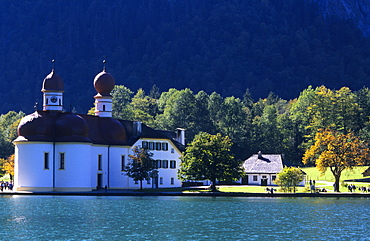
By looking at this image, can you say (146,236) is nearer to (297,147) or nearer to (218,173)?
(218,173)

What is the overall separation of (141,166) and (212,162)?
10308mm

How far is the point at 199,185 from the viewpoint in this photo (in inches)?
4503

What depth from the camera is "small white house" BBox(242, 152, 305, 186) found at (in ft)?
362

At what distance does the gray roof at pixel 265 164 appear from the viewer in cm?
11044

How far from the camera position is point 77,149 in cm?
9956

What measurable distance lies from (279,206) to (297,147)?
251ft

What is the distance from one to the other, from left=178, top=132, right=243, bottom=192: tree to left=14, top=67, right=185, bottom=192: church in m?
12.7

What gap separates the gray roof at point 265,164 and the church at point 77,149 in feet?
34.4

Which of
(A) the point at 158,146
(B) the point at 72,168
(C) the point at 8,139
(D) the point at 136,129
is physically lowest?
(B) the point at 72,168

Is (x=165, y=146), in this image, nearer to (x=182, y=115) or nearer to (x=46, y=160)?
(x=46, y=160)

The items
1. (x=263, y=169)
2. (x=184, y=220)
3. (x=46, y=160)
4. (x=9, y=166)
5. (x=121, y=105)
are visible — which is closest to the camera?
(x=184, y=220)

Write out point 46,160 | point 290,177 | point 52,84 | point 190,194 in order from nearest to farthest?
point 290,177, point 190,194, point 46,160, point 52,84

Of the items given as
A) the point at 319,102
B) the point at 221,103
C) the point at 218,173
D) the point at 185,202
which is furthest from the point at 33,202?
the point at 221,103

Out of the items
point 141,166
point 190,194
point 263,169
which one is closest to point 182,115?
point 263,169
